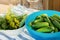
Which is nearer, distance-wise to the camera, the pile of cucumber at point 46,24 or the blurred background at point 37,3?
the pile of cucumber at point 46,24

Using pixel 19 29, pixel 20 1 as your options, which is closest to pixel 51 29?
pixel 19 29

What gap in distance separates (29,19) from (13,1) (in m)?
0.92

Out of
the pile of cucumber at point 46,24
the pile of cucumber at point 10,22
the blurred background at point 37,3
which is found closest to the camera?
the pile of cucumber at point 46,24

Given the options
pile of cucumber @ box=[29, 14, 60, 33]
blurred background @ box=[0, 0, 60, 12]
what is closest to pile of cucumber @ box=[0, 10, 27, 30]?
pile of cucumber @ box=[29, 14, 60, 33]

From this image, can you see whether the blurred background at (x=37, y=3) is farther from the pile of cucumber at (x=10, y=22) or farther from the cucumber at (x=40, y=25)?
the cucumber at (x=40, y=25)

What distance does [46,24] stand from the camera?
2.80 ft

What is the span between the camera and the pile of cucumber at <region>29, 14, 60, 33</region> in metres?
0.84

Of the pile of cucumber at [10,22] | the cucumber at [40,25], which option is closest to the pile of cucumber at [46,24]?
the cucumber at [40,25]

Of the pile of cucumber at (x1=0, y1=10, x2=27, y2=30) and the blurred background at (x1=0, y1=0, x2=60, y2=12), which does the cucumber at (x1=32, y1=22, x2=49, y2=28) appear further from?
the blurred background at (x1=0, y1=0, x2=60, y2=12)

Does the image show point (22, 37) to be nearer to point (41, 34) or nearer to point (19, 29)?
point (19, 29)

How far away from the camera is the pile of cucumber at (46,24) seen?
84 cm

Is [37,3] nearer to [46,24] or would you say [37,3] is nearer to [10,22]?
[10,22]

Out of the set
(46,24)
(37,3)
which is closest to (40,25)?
(46,24)

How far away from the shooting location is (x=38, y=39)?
854 millimetres
